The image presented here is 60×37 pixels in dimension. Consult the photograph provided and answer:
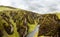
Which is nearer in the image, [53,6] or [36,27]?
[36,27]

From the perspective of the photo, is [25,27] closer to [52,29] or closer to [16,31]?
[16,31]

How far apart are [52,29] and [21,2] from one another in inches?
22.0

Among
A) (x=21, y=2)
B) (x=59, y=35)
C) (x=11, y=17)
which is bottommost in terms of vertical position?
(x=59, y=35)

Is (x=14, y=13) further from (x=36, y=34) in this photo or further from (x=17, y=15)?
(x=36, y=34)

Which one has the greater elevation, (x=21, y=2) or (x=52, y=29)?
(x=21, y=2)

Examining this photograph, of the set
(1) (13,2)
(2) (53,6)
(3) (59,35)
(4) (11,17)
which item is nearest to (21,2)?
(1) (13,2)

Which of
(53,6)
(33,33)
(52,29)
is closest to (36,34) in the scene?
(33,33)

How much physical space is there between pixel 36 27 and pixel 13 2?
0.51 meters

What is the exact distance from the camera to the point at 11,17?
1048mm

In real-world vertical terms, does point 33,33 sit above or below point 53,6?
below

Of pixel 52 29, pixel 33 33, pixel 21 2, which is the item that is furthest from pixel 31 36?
pixel 21 2

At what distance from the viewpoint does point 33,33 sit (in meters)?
1.05

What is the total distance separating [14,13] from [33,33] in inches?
8.7

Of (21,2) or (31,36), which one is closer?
(31,36)
